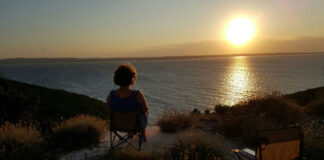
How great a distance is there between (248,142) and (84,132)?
3.62 m

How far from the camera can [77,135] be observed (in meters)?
4.46

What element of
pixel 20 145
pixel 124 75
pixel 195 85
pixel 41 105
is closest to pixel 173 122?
pixel 124 75

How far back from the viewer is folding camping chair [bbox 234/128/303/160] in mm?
2333

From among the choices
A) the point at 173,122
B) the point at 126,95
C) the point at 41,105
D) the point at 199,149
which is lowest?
the point at 41,105

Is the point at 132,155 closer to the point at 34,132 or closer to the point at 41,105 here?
the point at 34,132

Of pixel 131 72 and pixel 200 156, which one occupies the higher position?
pixel 131 72

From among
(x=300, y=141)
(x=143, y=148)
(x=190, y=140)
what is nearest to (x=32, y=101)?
(x=143, y=148)

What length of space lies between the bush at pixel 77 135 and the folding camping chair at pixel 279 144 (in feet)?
10.6

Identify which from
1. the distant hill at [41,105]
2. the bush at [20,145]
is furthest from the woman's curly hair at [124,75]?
the distant hill at [41,105]

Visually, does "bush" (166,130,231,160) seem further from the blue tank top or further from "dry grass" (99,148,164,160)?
the blue tank top

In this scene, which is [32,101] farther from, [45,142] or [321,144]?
[321,144]

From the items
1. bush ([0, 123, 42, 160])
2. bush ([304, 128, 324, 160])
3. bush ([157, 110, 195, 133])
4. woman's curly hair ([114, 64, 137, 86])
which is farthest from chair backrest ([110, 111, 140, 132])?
bush ([304, 128, 324, 160])

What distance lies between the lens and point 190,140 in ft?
12.5

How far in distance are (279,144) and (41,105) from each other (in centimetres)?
1686
